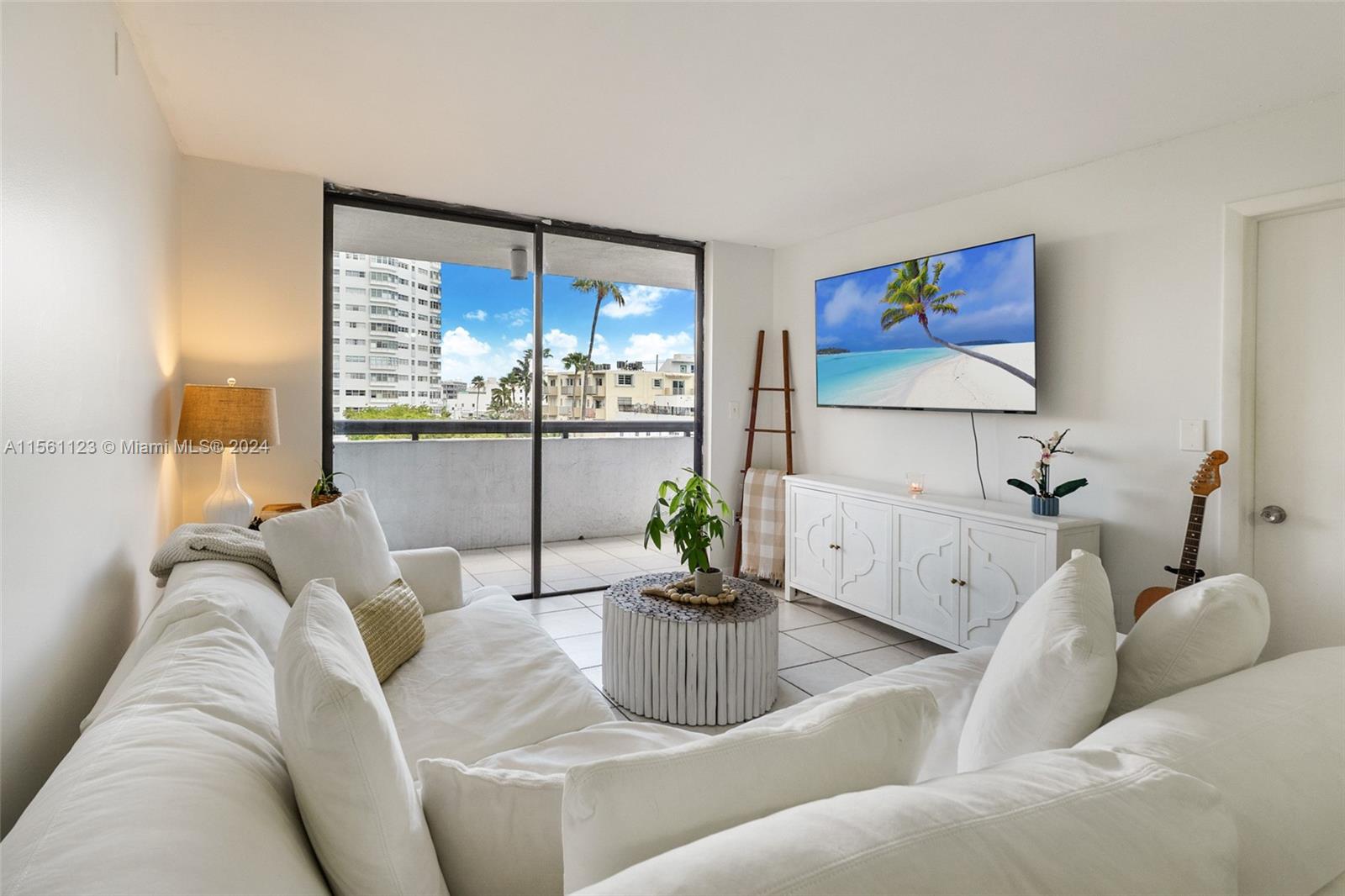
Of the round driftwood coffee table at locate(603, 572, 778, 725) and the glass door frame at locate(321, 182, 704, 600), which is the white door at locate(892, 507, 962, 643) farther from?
the glass door frame at locate(321, 182, 704, 600)

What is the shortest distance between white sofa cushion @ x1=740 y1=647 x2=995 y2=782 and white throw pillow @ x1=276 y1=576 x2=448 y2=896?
2.09 ft

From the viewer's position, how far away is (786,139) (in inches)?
113

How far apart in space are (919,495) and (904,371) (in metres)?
0.72

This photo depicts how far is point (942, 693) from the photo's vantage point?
1.70m

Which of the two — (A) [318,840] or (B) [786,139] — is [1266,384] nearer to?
(B) [786,139]

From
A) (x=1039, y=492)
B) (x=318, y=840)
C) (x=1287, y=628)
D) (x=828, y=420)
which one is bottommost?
(x=1287, y=628)

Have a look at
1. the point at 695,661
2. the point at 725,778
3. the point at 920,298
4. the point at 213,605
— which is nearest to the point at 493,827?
the point at 725,778

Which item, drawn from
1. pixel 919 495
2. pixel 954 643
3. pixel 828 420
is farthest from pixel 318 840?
pixel 828 420

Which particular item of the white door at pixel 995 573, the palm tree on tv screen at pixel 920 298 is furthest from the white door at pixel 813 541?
the palm tree on tv screen at pixel 920 298

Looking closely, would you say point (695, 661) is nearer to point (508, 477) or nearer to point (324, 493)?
point (324, 493)

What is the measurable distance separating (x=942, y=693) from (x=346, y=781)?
4.66ft

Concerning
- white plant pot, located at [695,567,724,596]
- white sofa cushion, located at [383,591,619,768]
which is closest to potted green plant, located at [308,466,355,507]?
white sofa cushion, located at [383,591,619,768]

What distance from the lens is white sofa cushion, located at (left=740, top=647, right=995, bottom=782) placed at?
4.59 feet

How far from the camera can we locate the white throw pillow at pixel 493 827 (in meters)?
0.95
